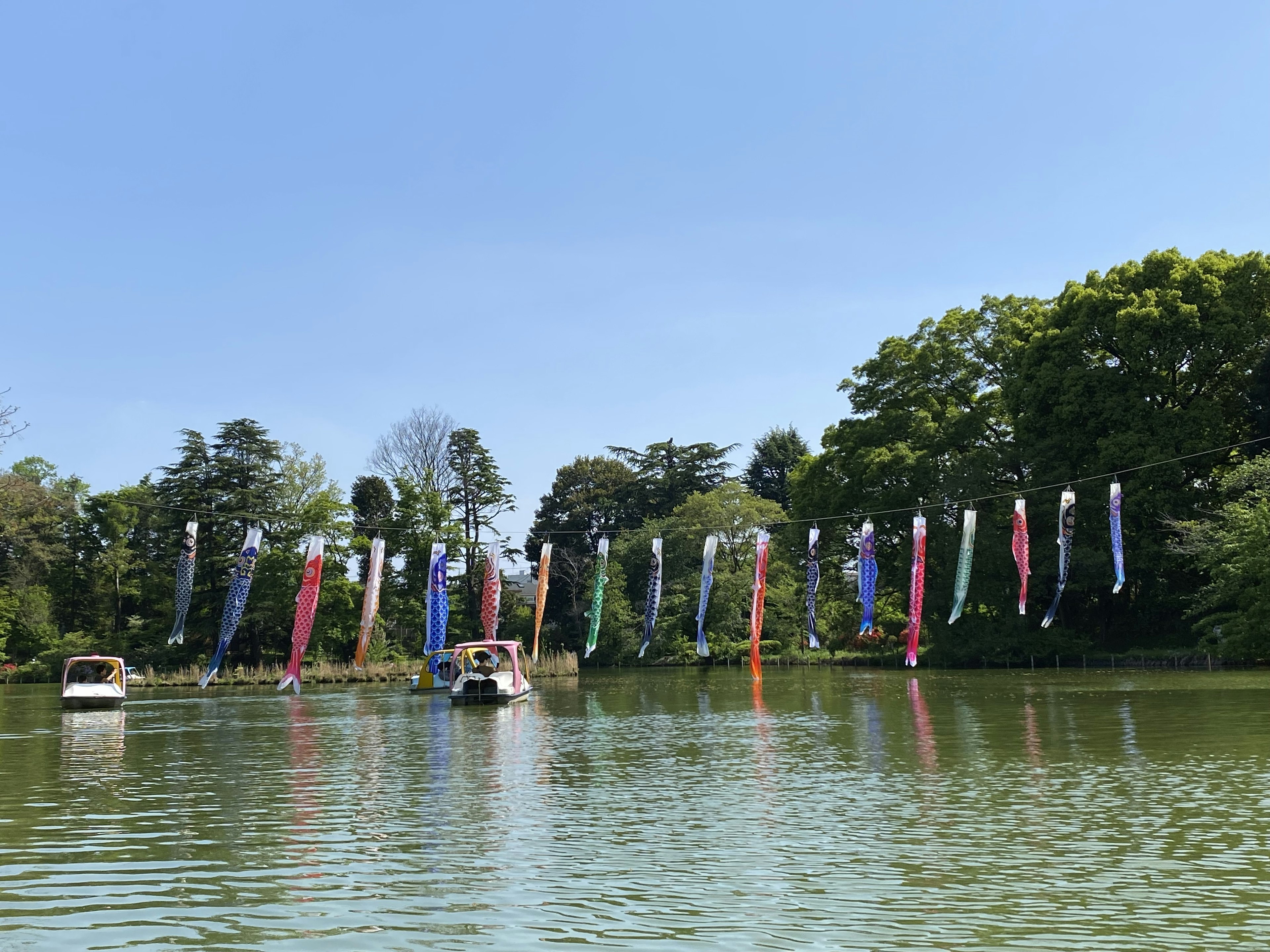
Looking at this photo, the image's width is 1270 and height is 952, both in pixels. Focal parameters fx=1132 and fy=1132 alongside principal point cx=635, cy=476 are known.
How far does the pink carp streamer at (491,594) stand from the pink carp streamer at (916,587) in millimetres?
17292

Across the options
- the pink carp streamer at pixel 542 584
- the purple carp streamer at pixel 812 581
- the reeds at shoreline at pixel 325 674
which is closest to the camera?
the purple carp streamer at pixel 812 581

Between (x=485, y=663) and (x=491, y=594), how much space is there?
465 inches

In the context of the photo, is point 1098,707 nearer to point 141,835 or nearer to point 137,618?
point 141,835

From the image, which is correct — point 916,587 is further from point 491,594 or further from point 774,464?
point 774,464

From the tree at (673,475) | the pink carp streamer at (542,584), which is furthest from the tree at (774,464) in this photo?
the pink carp streamer at (542,584)

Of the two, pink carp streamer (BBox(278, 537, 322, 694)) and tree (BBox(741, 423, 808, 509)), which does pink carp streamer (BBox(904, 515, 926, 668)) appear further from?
tree (BBox(741, 423, 808, 509))

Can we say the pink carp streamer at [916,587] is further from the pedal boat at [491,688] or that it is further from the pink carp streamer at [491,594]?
the pink carp streamer at [491,594]

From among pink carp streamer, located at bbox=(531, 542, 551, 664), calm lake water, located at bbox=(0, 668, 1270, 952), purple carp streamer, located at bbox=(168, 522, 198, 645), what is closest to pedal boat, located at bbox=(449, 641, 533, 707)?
calm lake water, located at bbox=(0, 668, 1270, 952)

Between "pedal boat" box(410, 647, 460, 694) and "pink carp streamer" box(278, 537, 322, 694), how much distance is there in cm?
698

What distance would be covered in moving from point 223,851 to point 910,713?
65.4 feet

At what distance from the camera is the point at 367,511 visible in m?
86.6

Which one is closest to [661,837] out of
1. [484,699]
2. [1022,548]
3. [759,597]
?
[484,699]

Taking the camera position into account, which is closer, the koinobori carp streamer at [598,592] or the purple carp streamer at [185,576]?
the purple carp streamer at [185,576]

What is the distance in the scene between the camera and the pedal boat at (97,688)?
37.2 meters
